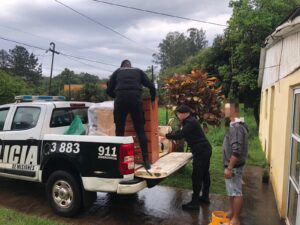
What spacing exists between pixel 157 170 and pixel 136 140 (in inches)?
27.0

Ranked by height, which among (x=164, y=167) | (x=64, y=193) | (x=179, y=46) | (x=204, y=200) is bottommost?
(x=204, y=200)

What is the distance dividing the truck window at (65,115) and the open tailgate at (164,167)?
5.70 ft

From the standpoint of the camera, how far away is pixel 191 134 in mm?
5867

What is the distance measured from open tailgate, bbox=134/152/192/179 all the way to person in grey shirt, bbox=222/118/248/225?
866 millimetres

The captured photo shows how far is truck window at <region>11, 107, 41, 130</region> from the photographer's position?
596 centimetres

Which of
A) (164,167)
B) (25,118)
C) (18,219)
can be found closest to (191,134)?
(164,167)

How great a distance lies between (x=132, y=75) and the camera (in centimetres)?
543

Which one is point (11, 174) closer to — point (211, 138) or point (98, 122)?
point (98, 122)

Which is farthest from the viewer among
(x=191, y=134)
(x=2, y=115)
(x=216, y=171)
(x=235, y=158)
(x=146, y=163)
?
(x=216, y=171)

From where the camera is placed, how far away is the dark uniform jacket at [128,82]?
5363 millimetres

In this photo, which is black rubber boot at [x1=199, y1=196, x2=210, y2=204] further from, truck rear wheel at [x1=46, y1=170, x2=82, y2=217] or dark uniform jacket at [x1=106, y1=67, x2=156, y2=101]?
truck rear wheel at [x1=46, y1=170, x2=82, y2=217]

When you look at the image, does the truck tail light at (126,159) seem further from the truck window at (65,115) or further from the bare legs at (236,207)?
the truck window at (65,115)

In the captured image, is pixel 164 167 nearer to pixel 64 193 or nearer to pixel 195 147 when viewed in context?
pixel 195 147

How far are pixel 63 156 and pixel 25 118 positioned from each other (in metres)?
1.36
